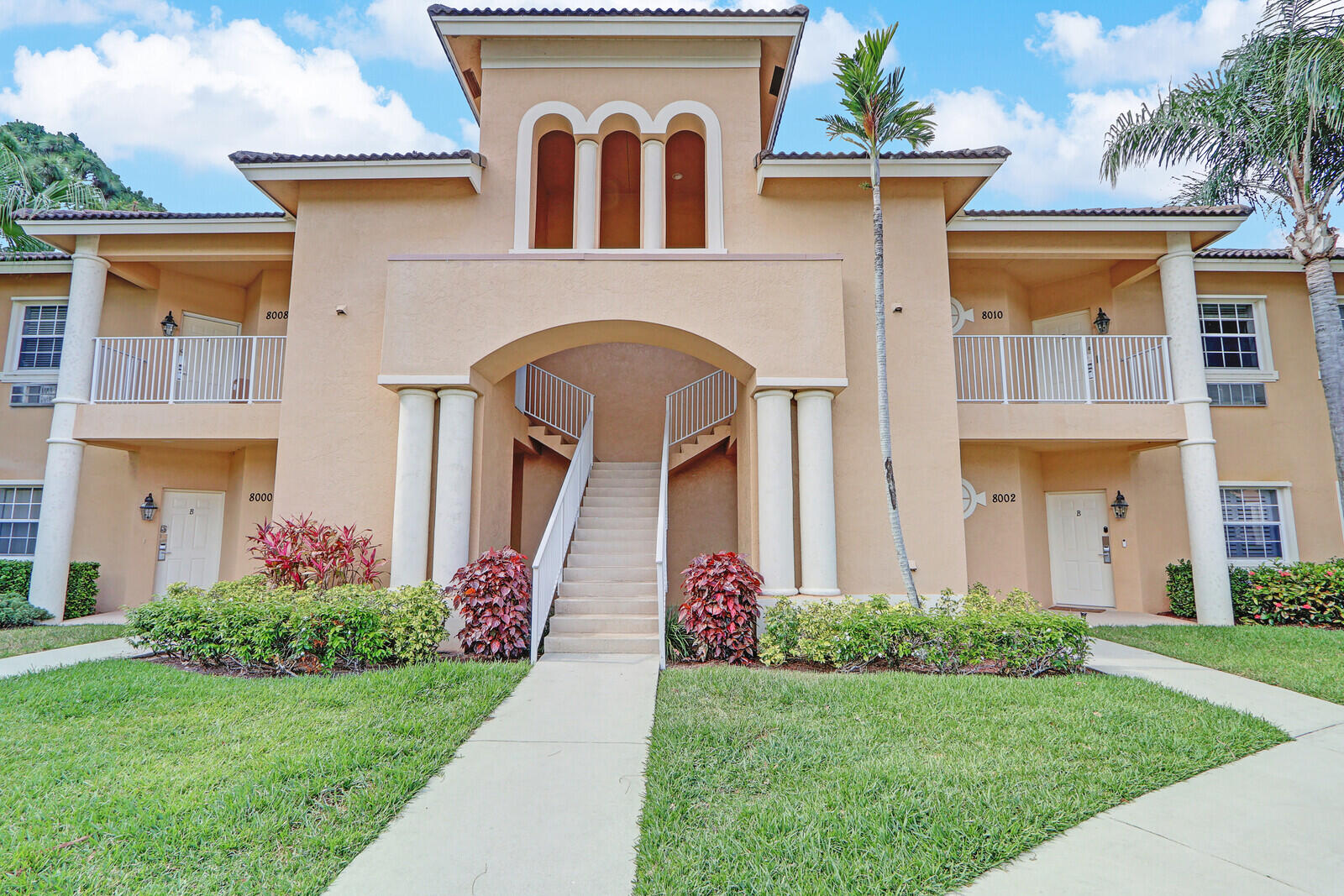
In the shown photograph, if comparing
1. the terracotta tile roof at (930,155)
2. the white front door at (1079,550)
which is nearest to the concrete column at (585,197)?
the terracotta tile roof at (930,155)

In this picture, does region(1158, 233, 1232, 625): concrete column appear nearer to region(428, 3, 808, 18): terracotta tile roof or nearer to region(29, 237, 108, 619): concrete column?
region(428, 3, 808, 18): terracotta tile roof

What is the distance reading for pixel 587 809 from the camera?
4.03 metres

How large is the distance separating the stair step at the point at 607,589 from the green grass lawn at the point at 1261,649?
6363 mm

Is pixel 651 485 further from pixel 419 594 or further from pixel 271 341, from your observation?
pixel 271 341

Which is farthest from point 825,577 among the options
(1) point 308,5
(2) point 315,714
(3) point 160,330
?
(1) point 308,5

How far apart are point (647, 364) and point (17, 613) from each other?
10954 millimetres

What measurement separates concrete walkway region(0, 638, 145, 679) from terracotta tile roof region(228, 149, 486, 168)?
657 cm

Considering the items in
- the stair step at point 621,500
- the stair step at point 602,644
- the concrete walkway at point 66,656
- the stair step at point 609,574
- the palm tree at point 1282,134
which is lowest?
the concrete walkway at point 66,656

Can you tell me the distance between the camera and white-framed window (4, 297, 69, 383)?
12.5 meters

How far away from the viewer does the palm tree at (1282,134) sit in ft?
33.8

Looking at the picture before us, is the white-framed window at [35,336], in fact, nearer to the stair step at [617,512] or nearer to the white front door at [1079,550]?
the stair step at [617,512]

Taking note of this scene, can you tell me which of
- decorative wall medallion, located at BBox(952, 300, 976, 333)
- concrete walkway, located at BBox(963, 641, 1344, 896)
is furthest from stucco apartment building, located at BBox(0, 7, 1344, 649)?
concrete walkway, located at BBox(963, 641, 1344, 896)

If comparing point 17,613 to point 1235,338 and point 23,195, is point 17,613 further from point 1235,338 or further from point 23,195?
point 1235,338

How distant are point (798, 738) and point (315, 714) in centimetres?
389
